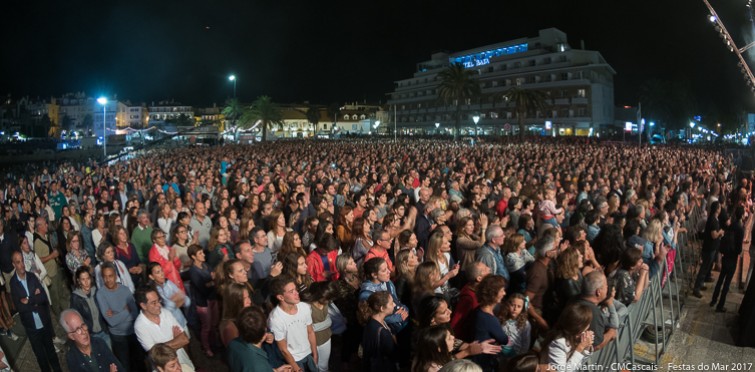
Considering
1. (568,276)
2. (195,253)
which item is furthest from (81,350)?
A: (568,276)

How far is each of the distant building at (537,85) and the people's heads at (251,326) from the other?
203ft

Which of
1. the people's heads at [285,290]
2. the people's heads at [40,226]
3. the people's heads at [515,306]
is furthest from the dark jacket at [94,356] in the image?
the people's heads at [40,226]

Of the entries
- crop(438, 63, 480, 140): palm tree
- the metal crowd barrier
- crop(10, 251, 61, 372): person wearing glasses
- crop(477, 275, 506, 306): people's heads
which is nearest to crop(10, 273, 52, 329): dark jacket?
crop(10, 251, 61, 372): person wearing glasses

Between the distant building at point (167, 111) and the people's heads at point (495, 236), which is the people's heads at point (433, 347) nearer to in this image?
the people's heads at point (495, 236)

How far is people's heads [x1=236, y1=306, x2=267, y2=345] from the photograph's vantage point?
3775mm

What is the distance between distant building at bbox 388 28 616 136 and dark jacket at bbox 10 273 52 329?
60.5 metres

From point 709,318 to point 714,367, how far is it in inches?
65.2

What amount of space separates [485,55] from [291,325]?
3306 inches

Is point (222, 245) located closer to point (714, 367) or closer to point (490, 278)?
point (490, 278)

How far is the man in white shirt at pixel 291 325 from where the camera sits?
4.38 metres

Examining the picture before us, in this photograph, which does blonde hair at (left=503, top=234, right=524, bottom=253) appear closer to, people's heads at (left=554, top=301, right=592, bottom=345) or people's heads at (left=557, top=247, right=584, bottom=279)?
people's heads at (left=557, top=247, right=584, bottom=279)

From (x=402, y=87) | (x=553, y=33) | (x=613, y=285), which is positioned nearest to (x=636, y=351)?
(x=613, y=285)

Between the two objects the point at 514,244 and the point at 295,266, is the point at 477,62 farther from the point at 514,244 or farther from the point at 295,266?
the point at 295,266

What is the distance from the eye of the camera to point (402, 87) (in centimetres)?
9900
